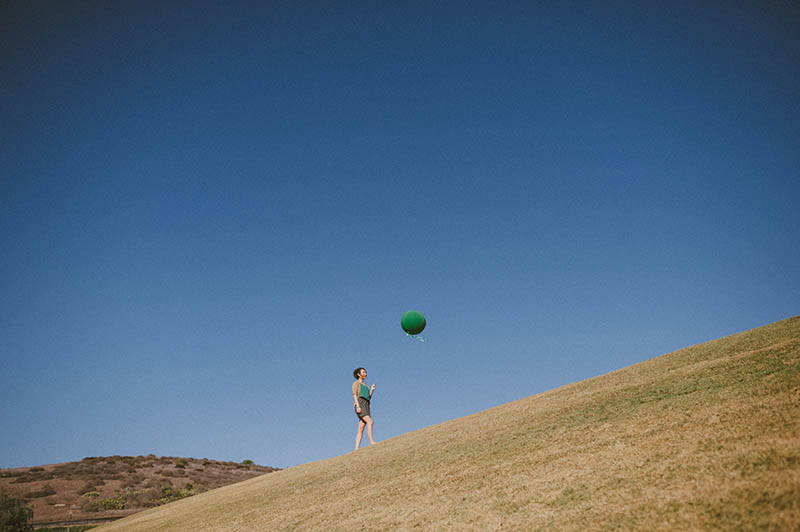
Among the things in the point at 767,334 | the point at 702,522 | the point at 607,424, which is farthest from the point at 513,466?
the point at 767,334

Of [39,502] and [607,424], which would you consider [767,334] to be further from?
[39,502]

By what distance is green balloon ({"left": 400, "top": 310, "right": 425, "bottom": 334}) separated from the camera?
14.1 metres

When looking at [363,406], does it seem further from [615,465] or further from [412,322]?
[615,465]

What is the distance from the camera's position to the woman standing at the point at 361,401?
519 inches

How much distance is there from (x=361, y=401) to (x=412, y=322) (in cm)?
287

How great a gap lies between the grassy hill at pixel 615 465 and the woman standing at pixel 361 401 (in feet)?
11.3

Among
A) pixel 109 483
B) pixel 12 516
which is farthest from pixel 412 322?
pixel 109 483

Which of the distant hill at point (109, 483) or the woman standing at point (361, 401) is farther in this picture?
the distant hill at point (109, 483)

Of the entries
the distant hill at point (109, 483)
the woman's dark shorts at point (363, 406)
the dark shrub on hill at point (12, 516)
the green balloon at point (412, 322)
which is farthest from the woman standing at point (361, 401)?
the distant hill at point (109, 483)

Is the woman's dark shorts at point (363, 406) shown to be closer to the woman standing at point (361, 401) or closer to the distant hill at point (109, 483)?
the woman standing at point (361, 401)

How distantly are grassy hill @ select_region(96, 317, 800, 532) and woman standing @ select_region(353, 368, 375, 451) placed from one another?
3.44 meters

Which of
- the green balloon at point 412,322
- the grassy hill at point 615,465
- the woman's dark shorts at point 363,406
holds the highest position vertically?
the green balloon at point 412,322

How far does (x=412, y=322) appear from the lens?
46.1 feet

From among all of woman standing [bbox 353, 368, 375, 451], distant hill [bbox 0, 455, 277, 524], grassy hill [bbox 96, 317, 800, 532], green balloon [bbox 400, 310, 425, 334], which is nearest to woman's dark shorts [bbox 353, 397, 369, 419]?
woman standing [bbox 353, 368, 375, 451]
